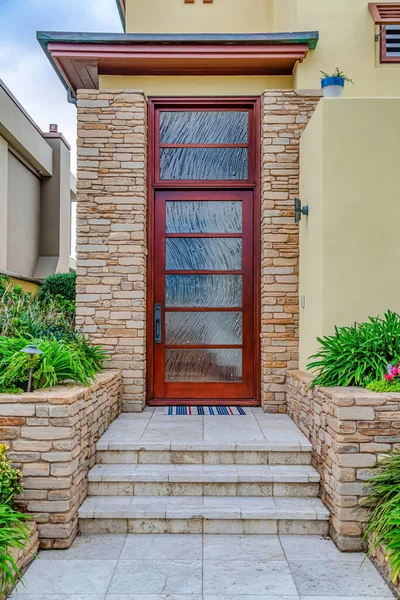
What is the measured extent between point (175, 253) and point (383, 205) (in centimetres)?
231

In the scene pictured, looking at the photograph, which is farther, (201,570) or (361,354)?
(361,354)

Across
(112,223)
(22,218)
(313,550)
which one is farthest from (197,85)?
(22,218)

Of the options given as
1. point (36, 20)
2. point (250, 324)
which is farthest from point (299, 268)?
point (36, 20)

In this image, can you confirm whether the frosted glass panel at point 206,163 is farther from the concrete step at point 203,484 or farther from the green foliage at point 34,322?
the concrete step at point 203,484

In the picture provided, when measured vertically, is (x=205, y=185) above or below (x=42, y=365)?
above

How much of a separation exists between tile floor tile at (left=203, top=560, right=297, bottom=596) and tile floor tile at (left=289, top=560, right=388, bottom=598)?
0.24 ft

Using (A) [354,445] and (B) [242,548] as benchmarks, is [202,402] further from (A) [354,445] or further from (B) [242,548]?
(A) [354,445]

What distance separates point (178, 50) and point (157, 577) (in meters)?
4.96

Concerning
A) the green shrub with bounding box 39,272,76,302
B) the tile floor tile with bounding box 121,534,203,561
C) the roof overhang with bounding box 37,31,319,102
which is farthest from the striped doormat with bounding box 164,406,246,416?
the roof overhang with bounding box 37,31,319,102

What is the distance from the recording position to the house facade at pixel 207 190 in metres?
5.38

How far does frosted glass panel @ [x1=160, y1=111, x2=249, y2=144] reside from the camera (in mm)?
5715

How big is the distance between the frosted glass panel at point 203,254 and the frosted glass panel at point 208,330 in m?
0.56

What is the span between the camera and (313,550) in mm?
3348

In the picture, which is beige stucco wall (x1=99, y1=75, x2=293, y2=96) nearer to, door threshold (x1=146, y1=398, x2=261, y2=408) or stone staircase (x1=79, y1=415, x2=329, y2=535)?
door threshold (x1=146, y1=398, x2=261, y2=408)
